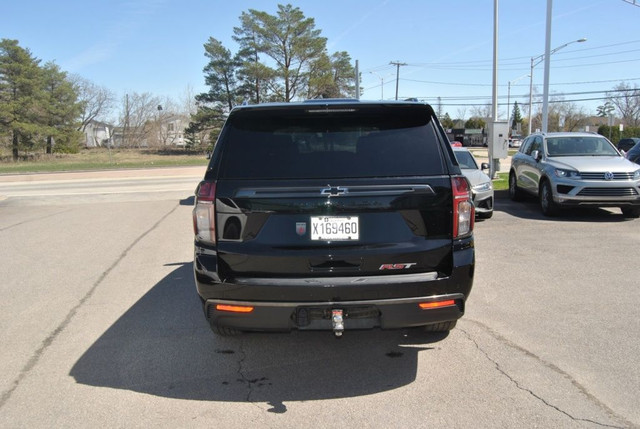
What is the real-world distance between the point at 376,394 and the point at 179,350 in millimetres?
1713

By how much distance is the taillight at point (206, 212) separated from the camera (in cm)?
328

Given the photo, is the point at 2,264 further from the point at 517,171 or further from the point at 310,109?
the point at 517,171

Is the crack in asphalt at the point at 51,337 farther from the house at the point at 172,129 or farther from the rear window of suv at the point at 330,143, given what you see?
the house at the point at 172,129

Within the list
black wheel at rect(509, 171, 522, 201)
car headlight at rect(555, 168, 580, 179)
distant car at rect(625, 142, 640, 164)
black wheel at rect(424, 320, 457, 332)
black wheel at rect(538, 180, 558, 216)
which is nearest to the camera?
black wheel at rect(424, 320, 457, 332)

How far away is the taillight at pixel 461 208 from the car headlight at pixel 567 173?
7523 millimetres

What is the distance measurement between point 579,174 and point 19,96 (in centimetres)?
6024

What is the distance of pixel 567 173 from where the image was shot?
9.84 m

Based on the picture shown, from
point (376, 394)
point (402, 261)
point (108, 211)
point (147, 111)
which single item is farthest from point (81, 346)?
point (147, 111)

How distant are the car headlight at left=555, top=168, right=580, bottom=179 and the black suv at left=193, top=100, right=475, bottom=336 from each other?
296 inches

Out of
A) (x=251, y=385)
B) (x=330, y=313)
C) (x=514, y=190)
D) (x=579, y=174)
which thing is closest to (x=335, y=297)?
(x=330, y=313)

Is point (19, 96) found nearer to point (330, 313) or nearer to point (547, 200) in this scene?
point (547, 200)

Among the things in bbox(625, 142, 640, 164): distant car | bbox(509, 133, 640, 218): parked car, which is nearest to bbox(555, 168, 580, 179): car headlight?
bbox(509, 133, 640, 218): parked car

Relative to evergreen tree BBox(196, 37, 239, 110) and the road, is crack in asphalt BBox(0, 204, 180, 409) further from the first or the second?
evergreen tree BBox(196, 37, 239, 110)

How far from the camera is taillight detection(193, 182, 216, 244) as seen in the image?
3.28 meters
